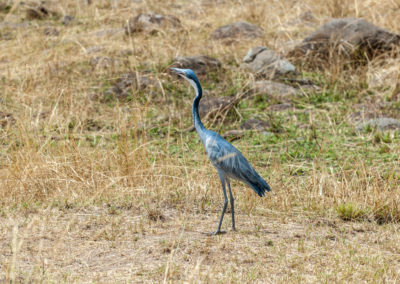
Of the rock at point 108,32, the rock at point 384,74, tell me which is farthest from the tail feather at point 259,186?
the rock at point 108,32

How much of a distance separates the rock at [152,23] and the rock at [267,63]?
2.16m

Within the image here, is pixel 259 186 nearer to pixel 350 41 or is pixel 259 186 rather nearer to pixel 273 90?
pixel 273 90

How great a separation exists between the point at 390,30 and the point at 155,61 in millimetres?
4532

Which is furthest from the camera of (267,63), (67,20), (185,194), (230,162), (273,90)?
(67,20)

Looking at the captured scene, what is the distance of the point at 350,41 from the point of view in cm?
1040

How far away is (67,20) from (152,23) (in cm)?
289

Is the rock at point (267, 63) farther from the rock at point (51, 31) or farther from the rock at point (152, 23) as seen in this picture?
the rock at point (51, 31)

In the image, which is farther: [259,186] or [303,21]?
[303,21]

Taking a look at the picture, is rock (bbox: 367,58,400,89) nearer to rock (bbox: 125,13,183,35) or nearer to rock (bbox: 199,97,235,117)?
rock (bbox: 199,97,235,117)

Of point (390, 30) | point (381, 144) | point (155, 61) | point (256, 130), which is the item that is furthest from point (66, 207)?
point (390, 30)

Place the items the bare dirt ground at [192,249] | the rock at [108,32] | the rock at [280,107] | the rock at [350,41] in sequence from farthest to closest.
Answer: the rock at [108,32]
the rock at [350,41]
the rock at [280,107]
the bare dirt ground at [192,249]

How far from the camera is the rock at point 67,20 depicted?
13863mm

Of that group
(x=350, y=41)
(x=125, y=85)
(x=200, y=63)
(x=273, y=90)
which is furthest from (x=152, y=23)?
(x=350, y=41)

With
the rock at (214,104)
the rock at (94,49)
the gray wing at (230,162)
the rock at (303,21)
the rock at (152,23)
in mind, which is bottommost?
the rock at (303,21)
